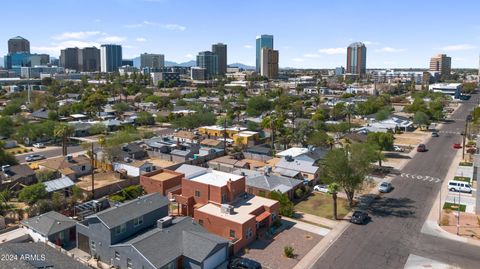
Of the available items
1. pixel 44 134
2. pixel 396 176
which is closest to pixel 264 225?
pixel 396 176

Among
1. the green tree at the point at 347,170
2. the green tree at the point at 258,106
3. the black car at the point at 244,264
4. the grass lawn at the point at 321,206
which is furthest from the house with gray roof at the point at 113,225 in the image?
the green tree at the point at 258,106

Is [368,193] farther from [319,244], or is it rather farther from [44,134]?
[44,134]

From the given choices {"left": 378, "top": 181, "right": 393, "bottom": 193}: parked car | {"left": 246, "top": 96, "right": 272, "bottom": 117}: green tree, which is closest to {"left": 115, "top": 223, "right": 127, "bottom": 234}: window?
{"left": 378, "top": 181, "right": 393, "bottom": 193}: parked car

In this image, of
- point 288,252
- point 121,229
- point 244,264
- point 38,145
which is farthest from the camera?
point 38,145

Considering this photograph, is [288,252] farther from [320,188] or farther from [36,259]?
[320,188]

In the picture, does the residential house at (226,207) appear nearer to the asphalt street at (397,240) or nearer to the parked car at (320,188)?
the asphalt street at (397,240)

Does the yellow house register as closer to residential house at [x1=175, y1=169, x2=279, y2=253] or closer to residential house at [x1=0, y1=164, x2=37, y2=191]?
residential house at [x1=175, y1=169, x2=279, y2=253]

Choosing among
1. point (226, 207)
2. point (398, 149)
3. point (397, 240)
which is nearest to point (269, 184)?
point (226, 207)
